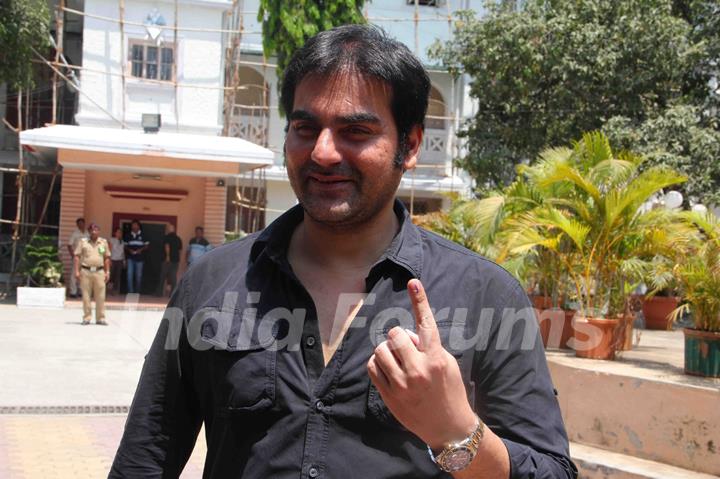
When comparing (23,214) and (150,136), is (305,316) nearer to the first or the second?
(150,136)

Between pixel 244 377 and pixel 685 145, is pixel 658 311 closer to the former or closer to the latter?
pixel 685 145

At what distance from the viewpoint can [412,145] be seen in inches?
86.6

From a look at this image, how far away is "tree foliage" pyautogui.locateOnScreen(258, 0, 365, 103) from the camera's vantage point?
17.7 metres

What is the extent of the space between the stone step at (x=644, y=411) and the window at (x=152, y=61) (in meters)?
16.4

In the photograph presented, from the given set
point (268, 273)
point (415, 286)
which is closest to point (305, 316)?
point (268, 273)

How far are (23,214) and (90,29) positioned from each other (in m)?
4.41

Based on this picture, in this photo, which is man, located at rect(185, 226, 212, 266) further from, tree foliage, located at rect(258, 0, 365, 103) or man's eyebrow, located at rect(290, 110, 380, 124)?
man's eyebrow, located at rect(290, 110, 380, 124)

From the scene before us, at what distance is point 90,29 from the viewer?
70.8 feet

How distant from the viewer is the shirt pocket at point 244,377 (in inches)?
76.1

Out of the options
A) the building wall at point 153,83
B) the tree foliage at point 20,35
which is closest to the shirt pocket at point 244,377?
the tree foliage at point 20,35

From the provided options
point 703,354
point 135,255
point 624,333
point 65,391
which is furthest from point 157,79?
point 703,354

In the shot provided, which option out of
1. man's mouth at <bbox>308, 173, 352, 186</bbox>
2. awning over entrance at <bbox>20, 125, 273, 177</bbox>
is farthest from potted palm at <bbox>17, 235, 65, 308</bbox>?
man's mouth at <bbox>308, 173, 352, 186</bbox>

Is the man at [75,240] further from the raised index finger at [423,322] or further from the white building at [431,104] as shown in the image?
the raised index finger at [423,322]

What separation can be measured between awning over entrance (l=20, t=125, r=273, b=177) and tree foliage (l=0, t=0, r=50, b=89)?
3.81 feet
